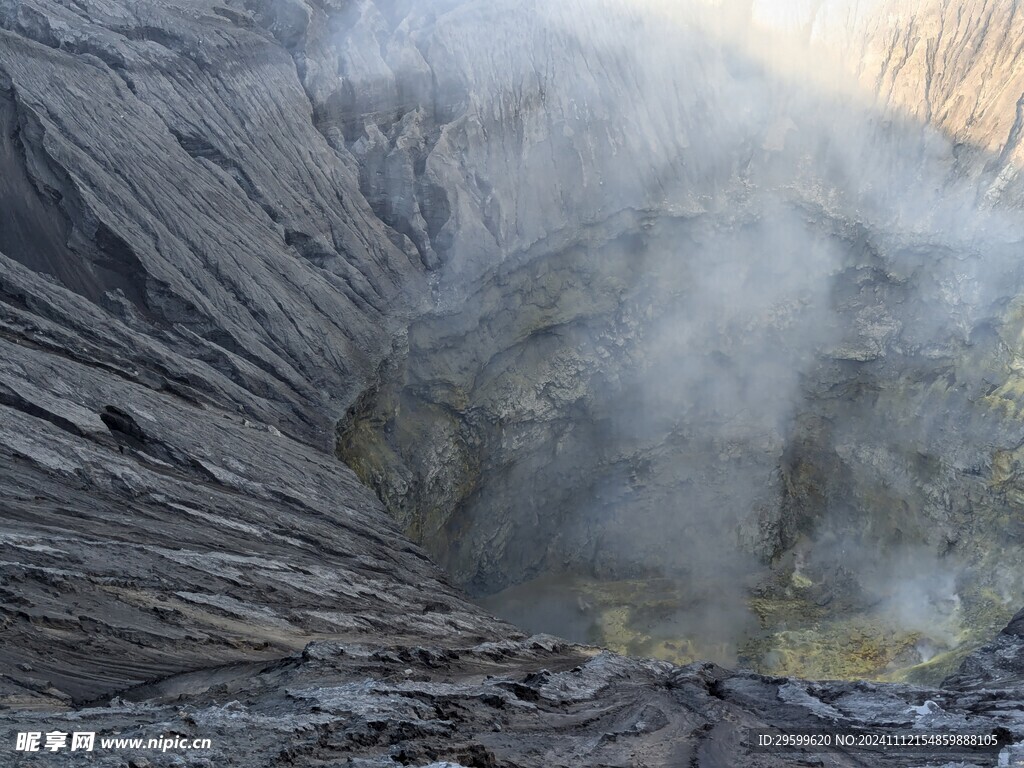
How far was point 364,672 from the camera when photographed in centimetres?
1282

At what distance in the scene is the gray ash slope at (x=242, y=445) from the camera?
452 inches

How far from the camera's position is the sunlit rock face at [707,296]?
103 feet

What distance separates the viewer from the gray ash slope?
452 inches

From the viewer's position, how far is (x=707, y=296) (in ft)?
117

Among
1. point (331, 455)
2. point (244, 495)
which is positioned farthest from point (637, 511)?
point (244, 495)

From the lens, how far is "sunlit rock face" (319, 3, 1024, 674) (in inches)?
1238

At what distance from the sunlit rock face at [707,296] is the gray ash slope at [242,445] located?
0.75m

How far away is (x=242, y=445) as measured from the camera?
784 inches

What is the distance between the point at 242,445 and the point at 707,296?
21.6 meters

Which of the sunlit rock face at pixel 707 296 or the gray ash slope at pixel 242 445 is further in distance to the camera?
the sunlit rock face at pixel 707 296

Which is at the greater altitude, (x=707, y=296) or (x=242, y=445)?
(x=707, y=296)

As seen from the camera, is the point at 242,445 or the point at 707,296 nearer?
the point at 242,445

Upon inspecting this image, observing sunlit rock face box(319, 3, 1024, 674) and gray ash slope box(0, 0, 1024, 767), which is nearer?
gray ash slope box(0, 0, 1024, 767)

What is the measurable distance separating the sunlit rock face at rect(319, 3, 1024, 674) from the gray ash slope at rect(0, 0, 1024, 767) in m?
0.75
